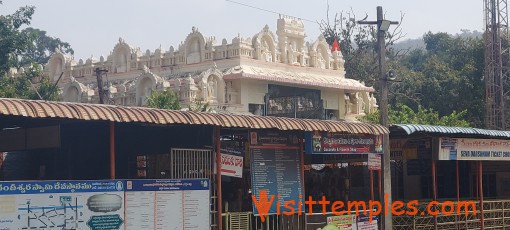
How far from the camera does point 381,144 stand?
51.0ft

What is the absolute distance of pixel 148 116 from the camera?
442 inches

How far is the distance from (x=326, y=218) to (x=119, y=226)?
15.3ft

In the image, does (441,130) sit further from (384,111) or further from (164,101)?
(164,101)

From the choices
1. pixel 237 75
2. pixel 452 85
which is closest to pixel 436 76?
pixel 452 85

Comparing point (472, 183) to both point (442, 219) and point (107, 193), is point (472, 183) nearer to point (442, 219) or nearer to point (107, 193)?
point (442, 219)

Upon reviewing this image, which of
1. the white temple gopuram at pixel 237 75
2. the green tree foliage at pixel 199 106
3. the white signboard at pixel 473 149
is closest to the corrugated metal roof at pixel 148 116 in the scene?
the white signboard at pixel 473 149

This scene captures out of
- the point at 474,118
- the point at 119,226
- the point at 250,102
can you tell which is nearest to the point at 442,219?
the point at 119,226

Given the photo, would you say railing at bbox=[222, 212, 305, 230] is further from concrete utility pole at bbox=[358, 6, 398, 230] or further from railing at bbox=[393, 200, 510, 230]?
railing at bbox=[393, 200, 510, 230]

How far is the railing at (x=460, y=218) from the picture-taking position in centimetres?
1655

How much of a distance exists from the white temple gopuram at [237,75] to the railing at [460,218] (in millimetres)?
13273

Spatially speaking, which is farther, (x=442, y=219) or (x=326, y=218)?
(x=442, y=219)

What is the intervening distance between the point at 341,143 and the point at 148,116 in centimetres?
466

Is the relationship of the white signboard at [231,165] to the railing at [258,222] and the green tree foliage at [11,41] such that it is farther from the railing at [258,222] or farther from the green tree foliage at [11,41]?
the green tree foliage at [11,41]
